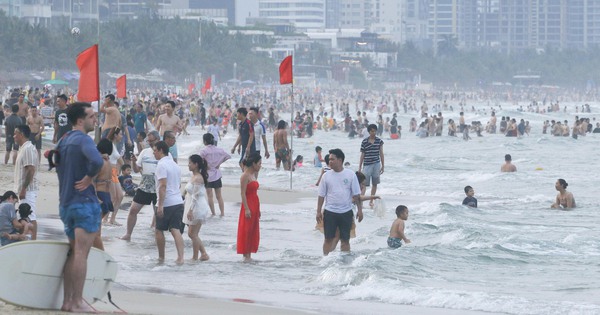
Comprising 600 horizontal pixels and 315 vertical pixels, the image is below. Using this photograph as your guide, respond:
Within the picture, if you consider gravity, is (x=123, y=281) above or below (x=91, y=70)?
below

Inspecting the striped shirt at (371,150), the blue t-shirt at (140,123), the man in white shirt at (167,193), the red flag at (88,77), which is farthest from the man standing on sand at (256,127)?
the man in white shirt at (167,193)

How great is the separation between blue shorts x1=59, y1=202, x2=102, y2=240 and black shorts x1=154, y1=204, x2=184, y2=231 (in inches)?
128

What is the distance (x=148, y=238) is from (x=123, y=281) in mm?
2759

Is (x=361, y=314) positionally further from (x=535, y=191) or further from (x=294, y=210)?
(x=535, y=191)

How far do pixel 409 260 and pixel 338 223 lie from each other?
1.31 metres

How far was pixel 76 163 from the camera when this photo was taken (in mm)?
7773

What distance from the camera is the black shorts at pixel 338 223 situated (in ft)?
39.2

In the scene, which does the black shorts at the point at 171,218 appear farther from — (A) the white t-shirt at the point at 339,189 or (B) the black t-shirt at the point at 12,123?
(B) the black t-shirt at the point at 12,123

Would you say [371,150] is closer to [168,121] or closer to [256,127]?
[256,127]

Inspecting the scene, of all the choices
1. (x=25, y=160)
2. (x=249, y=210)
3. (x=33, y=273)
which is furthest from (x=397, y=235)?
(x=33, y=273)

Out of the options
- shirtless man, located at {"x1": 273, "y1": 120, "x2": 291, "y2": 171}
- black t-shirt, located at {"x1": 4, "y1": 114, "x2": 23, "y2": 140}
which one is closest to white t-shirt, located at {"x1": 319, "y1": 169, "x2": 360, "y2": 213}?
black t-shirt, located at {"x1": 4, "y1": 114, "x2": 23, "y2": 140}

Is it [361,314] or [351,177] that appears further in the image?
[351,177]

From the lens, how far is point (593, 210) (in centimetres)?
2066

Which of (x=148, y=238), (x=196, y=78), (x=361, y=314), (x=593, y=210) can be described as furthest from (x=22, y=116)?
(x=196, y=78)
